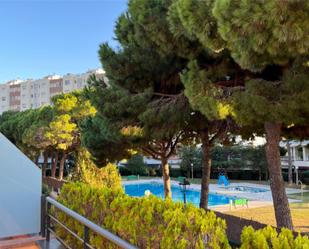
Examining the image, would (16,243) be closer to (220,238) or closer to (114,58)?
(220,238)

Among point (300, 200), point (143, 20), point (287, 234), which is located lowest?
point (300, 200)

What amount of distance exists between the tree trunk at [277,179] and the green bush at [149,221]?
14.9ft

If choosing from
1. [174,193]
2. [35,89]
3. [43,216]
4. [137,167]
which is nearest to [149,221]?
[43,216]

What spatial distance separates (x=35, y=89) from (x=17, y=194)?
234ft

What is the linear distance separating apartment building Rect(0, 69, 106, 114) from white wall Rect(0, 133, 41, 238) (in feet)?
203

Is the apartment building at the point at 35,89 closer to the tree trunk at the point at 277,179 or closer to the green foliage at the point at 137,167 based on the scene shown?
the green foliage at the point at 137,167

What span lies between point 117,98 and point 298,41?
15.0ft

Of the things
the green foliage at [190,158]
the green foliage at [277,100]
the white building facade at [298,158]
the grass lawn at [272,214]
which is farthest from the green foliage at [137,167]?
the green foliage at [277,100]

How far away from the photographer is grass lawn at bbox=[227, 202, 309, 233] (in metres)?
12.6

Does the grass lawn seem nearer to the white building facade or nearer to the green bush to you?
the green bush

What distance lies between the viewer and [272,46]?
496 centimetres

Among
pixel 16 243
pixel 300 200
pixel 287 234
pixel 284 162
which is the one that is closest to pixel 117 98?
pixel 16 243

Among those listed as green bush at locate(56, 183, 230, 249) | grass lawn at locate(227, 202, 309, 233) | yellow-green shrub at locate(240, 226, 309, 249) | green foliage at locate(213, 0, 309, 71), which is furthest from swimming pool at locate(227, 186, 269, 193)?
yellow-green shrub at locate(240, 226, 309, 249)

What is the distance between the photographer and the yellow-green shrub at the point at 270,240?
2.33 metres
